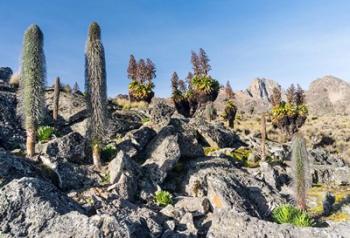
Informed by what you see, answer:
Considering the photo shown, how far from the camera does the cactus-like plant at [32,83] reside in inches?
782

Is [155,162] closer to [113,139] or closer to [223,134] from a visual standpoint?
[113,139]

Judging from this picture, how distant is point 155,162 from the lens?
21.8 meters

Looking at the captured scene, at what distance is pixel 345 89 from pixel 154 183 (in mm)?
128808

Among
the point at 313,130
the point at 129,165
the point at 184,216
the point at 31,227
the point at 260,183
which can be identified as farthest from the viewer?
the point at 313,130

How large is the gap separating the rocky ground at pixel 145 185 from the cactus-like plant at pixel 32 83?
1.36 metres

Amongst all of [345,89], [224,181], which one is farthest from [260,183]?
[345,89]

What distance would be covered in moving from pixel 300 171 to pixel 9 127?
1667 centimetres

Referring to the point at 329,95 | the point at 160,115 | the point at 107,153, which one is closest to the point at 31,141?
the point at 107,153

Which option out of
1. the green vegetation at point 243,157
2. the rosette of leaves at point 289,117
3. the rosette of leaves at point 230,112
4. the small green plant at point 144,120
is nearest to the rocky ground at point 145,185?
the green vegetation at point 243,157

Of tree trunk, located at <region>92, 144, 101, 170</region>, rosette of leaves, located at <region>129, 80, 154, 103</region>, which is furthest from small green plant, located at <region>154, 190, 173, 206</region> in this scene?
rosette of leaves, located at <region>129, 80, 154, 103</region>

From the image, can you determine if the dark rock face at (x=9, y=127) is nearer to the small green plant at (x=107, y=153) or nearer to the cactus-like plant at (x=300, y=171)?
the small green plant at (x=107, y=153)

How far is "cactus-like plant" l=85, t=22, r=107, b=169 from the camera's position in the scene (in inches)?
850

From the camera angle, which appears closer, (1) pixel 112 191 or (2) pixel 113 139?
(1) pixel 112 191

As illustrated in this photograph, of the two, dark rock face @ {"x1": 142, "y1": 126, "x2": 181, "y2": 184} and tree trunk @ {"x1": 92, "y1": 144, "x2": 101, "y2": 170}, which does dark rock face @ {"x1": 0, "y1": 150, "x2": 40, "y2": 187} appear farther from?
dark rock face @ {"x1": 142, "y1": 126, "x2": 181, "y2": 184}
